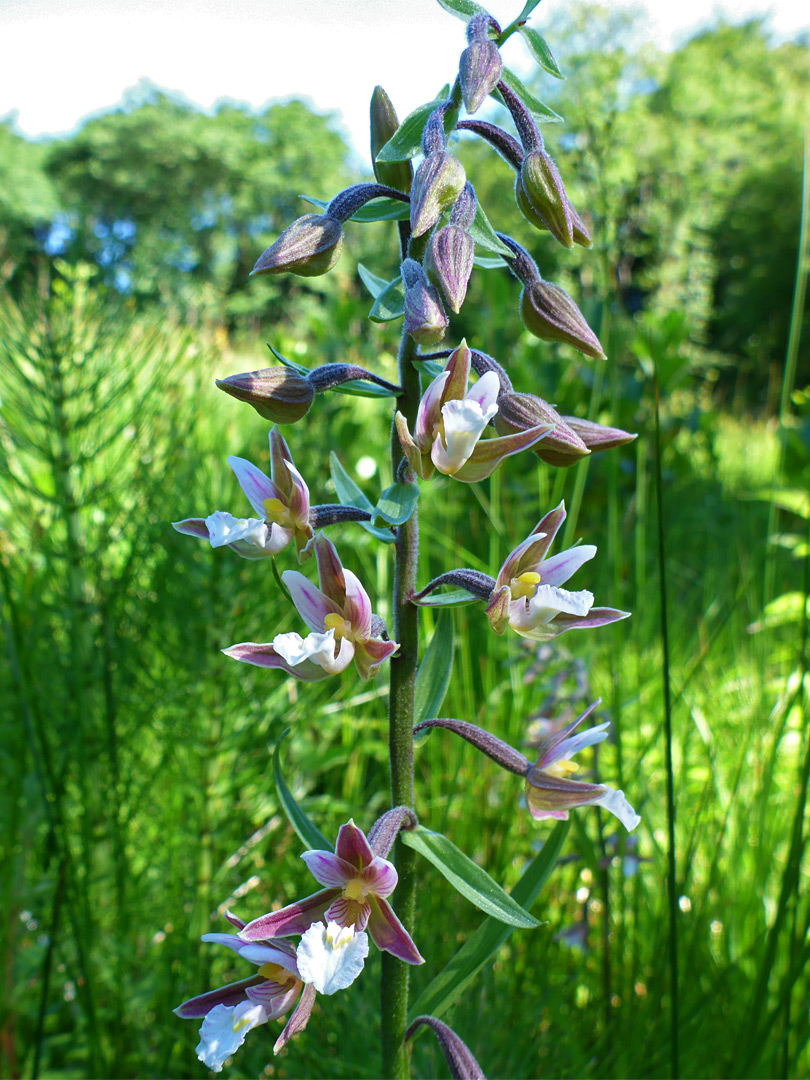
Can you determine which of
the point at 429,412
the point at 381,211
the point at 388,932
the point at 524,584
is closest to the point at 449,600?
the point at 524,584

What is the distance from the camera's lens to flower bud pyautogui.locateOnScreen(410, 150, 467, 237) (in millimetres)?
615

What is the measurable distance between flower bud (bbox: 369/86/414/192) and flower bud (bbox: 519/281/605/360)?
171 mm

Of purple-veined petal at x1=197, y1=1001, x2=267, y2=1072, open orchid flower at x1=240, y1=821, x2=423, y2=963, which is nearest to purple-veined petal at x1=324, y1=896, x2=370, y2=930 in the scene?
open orchid flower at x1=240, y1=821, x2=423, y2=963

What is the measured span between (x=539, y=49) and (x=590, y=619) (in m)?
0.55

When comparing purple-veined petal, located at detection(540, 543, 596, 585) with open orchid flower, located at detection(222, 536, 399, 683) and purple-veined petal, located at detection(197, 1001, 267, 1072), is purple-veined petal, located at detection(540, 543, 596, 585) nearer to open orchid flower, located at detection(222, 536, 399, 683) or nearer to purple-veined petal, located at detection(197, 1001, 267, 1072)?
open orchid flower, located at detection(222, 536, 399, 683)

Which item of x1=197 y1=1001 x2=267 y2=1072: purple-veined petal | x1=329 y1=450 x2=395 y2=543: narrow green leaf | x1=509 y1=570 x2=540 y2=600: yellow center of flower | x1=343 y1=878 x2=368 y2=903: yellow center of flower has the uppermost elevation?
x1=329 y1=450 x2=395 y2=543: narrow green leaf

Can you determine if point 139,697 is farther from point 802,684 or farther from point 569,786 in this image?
point 802,684

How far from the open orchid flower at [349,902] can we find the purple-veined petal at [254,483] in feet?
0.93

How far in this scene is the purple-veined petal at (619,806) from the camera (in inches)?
23.6

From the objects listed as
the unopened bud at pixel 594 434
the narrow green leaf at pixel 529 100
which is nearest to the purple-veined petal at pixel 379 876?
the unopened bud at pixel 594 434

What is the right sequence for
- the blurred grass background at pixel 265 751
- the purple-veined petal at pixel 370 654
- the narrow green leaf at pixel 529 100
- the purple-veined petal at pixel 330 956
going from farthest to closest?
1. the blurred grass background at pixel 265 751
2. the narrow green leaf at pixel 529 100
3. the purple-veined petal at pixel 370 654
4. the purple-veined petal at pixel 330 956

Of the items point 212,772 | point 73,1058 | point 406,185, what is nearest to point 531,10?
point 406,185

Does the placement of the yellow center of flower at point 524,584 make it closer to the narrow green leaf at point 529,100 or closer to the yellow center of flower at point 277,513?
the yellow center of flower at point 277,513

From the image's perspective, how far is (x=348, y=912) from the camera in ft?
1.91
